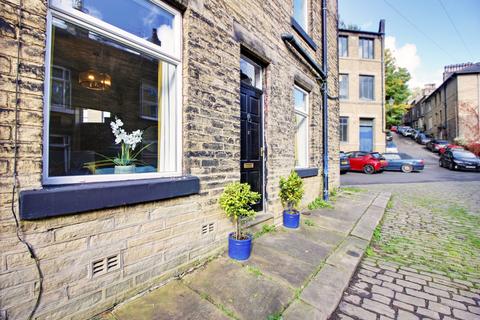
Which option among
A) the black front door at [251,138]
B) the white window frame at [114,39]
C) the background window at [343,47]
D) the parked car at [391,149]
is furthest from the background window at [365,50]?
the white window frame at [114,39]

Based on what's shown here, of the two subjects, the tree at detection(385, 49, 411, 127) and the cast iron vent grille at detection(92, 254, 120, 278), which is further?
Answer: the tree at detection(385, 49, 411, 127)

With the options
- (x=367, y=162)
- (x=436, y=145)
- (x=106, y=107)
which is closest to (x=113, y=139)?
(x=106, y=107)

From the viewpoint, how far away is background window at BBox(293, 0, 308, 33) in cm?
595

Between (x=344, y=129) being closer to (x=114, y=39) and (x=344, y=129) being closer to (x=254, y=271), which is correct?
(x=254, y=271)

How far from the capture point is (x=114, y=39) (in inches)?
90.6

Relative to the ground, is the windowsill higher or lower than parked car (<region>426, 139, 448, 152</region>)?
lower

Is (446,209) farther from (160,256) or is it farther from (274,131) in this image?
(160,256)

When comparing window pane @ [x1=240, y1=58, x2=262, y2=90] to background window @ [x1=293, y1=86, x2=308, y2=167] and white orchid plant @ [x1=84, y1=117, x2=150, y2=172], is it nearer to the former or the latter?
A: background window @ [x1=293, y1=86, x2=308, y2=167]

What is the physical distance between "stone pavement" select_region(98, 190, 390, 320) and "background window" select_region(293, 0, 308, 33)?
547 centimetres

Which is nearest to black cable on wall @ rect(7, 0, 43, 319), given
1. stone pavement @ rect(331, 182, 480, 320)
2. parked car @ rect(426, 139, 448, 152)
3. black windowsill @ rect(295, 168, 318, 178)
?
stone pavement @ rect(331, 182, 480, 320)

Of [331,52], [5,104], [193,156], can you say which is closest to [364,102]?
[331,52]

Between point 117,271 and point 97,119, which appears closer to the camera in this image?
point 117,271

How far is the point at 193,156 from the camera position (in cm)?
277

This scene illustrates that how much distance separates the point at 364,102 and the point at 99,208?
2464 centimetres
